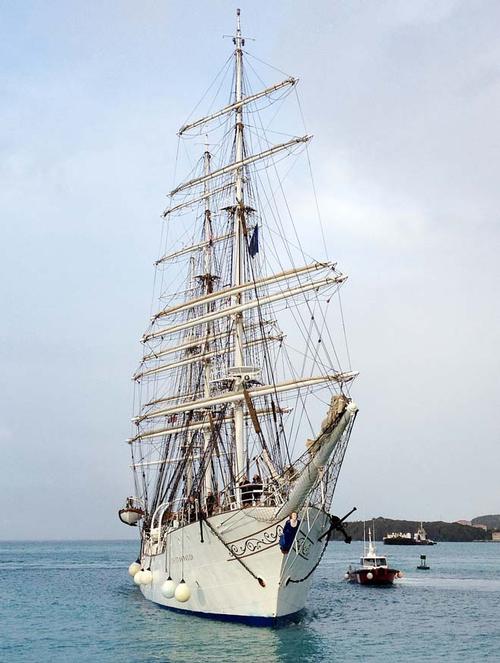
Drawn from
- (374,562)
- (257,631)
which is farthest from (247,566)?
(374,562)

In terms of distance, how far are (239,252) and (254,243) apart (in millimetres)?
1306

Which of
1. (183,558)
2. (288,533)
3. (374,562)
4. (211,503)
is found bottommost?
(183,558)

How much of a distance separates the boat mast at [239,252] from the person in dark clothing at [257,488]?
61 centimetres

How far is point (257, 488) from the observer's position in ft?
93.8

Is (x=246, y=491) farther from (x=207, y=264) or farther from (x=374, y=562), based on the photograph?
(x=374, y=562)

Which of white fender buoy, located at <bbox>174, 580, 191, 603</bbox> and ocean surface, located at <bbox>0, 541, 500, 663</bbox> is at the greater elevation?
white fender buoy, located at <bbox>174, 580, 191, 603</bbox>

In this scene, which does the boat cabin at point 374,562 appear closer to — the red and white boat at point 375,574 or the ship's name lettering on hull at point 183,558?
the red and white boat at point 375,574

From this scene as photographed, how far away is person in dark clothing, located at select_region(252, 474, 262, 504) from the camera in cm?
2770

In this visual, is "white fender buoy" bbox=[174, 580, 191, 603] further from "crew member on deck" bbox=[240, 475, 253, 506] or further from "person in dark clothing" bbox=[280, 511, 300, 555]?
"person in dark clothing" bbox=[280, 511, 300, 555]

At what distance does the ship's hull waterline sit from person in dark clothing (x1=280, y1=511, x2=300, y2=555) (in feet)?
1.74

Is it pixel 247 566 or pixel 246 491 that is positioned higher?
pixel 246 491

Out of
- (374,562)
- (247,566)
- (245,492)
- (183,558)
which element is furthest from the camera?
(374,562)

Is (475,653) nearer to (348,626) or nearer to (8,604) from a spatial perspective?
(348,626)

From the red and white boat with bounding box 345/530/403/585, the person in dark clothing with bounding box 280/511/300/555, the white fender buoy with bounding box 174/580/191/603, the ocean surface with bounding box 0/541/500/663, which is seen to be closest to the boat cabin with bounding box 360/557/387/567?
the red and white boat with bounding box 345/530/403/585
